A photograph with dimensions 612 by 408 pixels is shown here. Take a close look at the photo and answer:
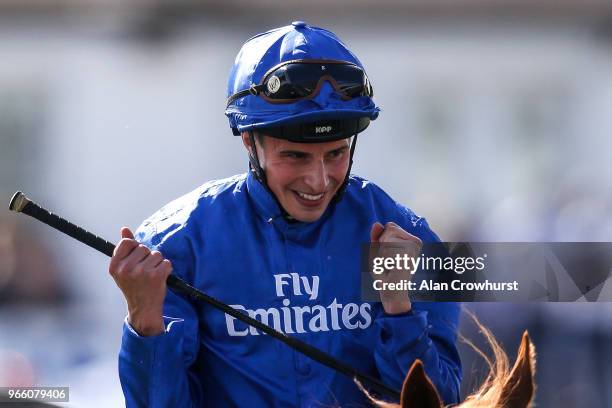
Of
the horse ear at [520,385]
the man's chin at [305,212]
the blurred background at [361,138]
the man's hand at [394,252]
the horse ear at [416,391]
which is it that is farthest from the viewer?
the blurred background at [361,138]

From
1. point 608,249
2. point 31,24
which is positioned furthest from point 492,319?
point 31,24

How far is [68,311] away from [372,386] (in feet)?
8.46

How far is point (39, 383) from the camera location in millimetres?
4086

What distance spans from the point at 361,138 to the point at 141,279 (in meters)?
3.11

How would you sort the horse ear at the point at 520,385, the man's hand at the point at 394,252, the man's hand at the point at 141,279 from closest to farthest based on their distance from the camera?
the horse ear at the point at 520,385
the man's hand at the point at 141,279
the man's hand at the point at 394,252

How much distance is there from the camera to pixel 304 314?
2.55m

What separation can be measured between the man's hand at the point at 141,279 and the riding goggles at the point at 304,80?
0.43 metres

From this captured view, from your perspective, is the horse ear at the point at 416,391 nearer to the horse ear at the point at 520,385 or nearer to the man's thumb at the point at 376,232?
the horse ear at the point at 520,385

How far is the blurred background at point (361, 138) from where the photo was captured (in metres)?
4.75

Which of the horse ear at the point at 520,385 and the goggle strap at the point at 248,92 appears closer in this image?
the horse ear at the point at 520,385

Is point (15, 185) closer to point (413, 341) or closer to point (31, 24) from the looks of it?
point (31, 24)

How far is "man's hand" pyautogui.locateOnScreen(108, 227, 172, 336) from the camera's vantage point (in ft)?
7.58

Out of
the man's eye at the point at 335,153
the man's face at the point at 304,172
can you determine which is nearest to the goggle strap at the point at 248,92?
the man's face at the point at 304,172

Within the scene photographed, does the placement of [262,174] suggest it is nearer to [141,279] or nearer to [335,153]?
[335,153]
